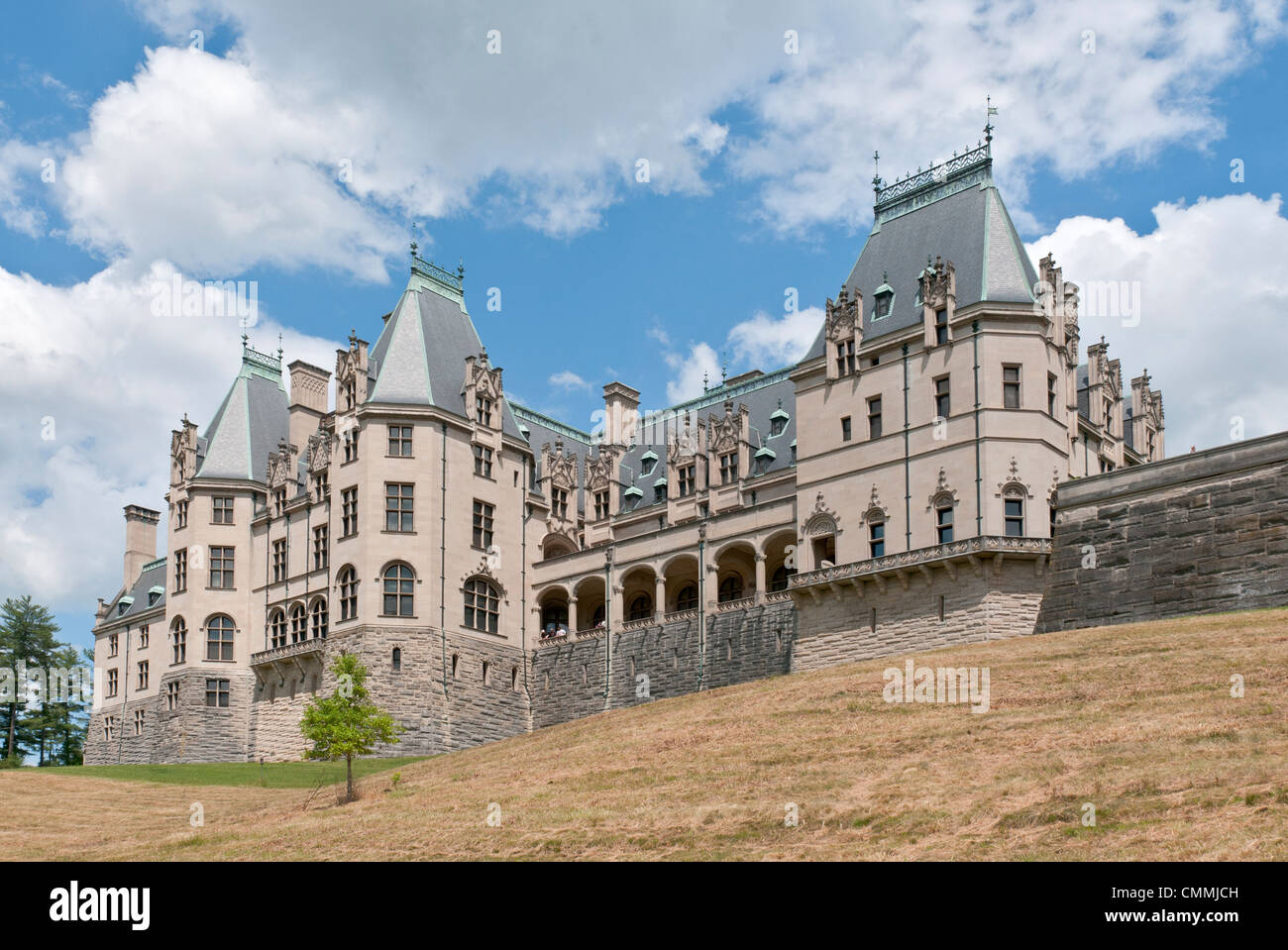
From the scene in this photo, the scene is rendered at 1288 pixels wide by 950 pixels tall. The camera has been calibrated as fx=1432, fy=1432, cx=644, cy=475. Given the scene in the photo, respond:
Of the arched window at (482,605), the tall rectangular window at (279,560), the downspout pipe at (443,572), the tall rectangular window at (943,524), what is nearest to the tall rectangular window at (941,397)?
the tall rectangular window at (943,524)

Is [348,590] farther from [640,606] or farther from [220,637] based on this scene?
[640,606]

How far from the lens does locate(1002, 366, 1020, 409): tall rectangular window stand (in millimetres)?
48188

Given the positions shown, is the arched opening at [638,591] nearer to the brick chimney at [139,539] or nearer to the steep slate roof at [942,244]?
the steep slate roof at [942,244]

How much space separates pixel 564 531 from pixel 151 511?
31073 mm

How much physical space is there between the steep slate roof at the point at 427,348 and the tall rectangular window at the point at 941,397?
72.2ft

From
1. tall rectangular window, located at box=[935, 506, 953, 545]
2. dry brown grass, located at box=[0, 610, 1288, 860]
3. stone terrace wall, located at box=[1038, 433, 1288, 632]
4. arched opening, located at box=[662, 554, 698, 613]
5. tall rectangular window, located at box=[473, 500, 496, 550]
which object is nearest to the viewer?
dry brown grass, located at box=[0, 610, 1288, 860]

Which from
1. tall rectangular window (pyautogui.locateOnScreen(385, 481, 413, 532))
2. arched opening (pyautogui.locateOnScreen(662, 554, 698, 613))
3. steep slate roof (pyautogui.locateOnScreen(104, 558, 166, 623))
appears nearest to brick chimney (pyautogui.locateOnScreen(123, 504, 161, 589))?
steep slate roof (pyautogui.locateOnScreen(104, 558, 166, 623))

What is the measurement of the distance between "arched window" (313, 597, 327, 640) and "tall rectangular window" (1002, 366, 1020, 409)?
101 feet

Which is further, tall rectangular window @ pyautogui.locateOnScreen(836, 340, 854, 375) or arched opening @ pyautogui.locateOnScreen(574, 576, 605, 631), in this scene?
arched opening @ pyautogui.locateOnScreen(574, 576, 605, 631)

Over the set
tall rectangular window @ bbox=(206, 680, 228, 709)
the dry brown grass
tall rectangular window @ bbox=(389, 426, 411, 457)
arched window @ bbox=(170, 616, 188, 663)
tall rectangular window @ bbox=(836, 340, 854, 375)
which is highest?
tall rectangular window @ bbox=(836, 340, 854, 375)

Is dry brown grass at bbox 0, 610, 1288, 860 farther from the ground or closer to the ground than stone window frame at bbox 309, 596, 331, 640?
closer to the ground

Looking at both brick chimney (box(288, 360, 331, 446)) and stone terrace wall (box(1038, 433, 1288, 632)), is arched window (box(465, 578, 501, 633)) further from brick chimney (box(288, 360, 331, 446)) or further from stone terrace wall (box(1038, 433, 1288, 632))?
stone terrace wall (box(1038, 433, 1288, 632))

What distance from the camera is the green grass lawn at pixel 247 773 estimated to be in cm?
4994
